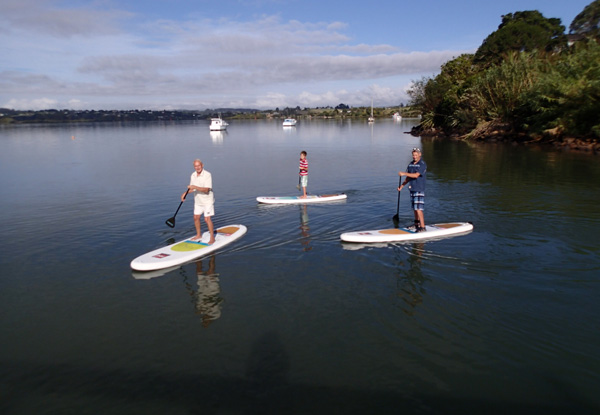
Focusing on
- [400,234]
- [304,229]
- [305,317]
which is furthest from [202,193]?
[400,234]

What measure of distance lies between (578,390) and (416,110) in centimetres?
8206

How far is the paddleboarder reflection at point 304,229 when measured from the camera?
1227cm

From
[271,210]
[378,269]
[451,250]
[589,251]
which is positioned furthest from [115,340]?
[589,251]

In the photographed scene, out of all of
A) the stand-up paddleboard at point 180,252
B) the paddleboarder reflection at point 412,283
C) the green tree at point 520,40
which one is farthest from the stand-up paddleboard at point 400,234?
the green tree at point 520,40

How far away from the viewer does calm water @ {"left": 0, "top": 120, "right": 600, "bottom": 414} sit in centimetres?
603

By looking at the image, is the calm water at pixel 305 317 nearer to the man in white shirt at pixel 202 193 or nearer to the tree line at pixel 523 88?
the man in white shirt at pixel 202 193

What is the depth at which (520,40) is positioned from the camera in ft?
234

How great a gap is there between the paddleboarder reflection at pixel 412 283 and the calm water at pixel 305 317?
0.17 ft

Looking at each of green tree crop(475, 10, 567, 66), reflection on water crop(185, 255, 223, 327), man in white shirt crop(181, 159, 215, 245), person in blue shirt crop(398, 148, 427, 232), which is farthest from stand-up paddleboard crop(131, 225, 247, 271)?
green tree crop(475, 10, 567, 66)

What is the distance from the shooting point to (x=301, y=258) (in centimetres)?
1124

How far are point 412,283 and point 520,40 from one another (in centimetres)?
7869

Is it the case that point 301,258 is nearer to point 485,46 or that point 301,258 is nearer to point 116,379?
point 116,379

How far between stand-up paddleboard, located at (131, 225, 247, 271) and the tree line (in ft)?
122

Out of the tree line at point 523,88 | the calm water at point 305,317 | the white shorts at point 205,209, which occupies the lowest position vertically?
the calm water at point 305,317
